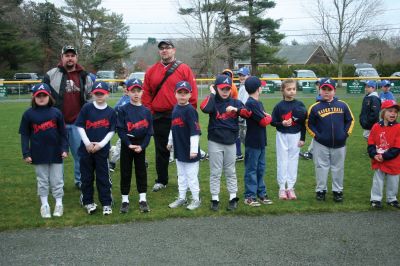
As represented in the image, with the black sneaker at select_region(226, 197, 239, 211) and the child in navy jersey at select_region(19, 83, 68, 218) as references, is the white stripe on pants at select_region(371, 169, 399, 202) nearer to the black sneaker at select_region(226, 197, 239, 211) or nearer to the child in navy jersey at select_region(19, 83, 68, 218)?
the black sneaker at select_region(226, 197, 239, 211)

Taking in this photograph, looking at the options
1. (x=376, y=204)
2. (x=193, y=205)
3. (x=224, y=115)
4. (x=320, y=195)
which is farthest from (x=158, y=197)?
(x=376, y=204)

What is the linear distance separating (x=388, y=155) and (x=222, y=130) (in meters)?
2.30

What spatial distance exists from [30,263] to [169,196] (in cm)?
262

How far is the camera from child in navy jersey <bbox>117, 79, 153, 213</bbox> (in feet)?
17.8

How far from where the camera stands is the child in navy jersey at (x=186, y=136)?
542 cm

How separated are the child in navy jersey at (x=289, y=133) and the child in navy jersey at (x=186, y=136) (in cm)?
131

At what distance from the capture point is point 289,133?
5938 millimetres

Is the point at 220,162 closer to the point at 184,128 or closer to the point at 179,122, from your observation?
the point at 184,128

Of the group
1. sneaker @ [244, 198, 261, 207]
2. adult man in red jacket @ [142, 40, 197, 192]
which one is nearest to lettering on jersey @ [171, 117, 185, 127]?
adult man in red jacket @ [142, 40, 197, 192]

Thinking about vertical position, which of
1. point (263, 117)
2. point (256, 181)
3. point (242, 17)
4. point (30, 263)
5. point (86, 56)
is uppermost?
point (242, 17)

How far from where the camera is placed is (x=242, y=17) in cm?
4278

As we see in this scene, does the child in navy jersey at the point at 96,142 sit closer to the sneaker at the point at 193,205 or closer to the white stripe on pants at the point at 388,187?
the sneaker at the point at 193,205

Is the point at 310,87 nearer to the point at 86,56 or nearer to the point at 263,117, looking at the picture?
the point at 263,117

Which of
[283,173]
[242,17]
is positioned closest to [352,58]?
[242,17]
